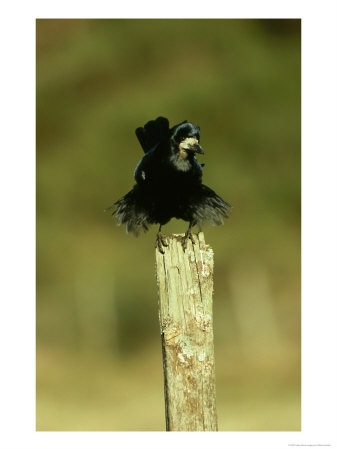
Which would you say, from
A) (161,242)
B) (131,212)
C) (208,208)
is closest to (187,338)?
(161,242)

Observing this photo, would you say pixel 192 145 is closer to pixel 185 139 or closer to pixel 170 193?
pixel 185 139

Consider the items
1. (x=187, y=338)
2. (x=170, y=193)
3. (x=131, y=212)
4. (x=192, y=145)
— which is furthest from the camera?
(x=131, y=212)

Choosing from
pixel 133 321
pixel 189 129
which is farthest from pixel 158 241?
pixel 133 321

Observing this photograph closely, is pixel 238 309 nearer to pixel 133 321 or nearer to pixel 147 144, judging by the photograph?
pixel 133 321

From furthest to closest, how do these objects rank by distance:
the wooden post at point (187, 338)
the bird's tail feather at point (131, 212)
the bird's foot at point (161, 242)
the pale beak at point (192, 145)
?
1. the bird's tail feather at point (131, 212)
2. the pale beak at point (192, 145)
3. the bird's foot at point (161, 242)
4. the wooden post at point (187, 338)

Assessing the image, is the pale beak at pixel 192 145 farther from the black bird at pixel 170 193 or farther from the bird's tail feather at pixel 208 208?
the bird's tail feather at pixel 208 208

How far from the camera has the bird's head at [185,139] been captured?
12.6 feet

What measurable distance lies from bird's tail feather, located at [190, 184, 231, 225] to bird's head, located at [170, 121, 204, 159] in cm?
32

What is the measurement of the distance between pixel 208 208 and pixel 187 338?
1410 mm

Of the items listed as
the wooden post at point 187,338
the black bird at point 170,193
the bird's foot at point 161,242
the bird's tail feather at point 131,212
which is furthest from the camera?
the bird's tail feather at point 131,212

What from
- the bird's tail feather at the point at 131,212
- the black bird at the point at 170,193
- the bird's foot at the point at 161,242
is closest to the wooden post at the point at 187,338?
the bird's foot at the point at 161,242

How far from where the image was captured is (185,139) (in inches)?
153

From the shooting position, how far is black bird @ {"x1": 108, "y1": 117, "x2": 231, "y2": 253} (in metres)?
3.99

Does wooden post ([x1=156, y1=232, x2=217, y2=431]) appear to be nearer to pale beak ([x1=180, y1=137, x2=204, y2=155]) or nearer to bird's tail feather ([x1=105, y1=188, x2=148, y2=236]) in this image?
pale beak ([x1=180, y1=137, x2=204, y2=155])
